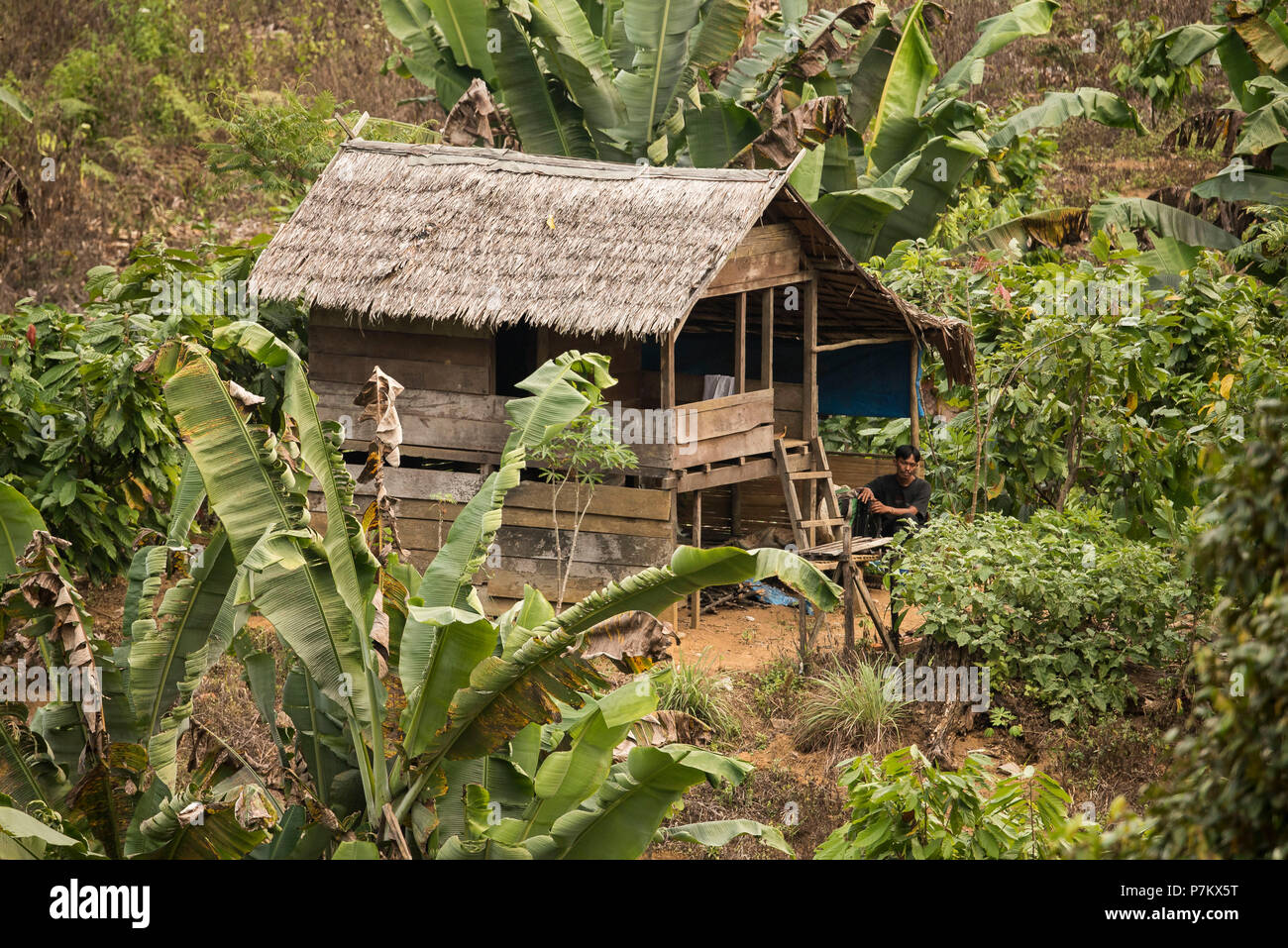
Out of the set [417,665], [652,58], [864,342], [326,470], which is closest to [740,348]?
[864,342]

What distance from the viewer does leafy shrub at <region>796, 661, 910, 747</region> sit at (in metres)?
10.0

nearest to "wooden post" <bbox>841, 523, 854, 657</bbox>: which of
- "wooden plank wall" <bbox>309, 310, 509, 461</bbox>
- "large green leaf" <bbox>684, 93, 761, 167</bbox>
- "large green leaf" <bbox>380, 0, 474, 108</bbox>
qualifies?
"wooden plank wall" <bbox>309, 310, 509, 461</bbox>

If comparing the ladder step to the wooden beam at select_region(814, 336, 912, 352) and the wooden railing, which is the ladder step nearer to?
the wooden railing

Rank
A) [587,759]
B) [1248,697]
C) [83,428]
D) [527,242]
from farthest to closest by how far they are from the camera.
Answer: [527,242] < [83,428] < [587,759] < [1248,697]

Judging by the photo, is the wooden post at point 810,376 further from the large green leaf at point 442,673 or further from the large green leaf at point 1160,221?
the large green leaf at point 442,673

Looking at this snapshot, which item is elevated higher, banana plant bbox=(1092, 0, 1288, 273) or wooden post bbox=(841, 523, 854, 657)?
banana plant bbox=(1092, 0, 1288, 273)

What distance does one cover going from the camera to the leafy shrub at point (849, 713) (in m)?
10.0

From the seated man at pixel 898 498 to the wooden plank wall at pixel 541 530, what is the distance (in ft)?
6.08

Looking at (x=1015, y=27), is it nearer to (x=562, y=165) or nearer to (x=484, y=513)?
(x=562, y=165)

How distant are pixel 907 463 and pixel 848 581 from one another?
1.26m

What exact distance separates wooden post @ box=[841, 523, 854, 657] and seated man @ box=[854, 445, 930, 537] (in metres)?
0.53

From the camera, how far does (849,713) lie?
10.1 m

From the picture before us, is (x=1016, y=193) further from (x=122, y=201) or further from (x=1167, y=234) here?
(x=122, y=201)
